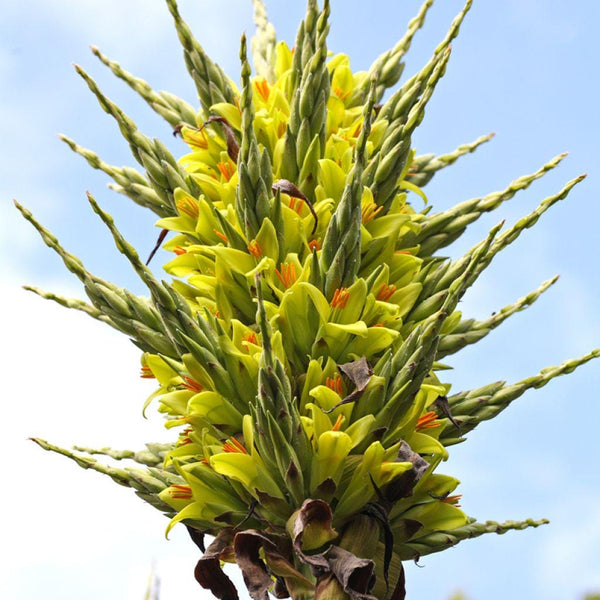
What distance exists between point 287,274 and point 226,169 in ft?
3.11

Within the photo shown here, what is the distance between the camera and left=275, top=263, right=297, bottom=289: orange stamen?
3695 millimetres

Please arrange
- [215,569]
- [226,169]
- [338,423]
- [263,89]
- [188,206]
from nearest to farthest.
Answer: [338,423]
[215,569]
[188,206]
[226,169]
[263,89]

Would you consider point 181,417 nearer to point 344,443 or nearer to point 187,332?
point 187,332

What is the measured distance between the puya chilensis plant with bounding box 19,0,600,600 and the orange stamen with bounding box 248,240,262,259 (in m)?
0.01

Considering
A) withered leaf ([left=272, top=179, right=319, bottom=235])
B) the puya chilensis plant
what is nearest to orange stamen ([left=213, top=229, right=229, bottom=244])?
the puya chilensis plant

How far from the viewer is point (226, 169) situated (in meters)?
4.36

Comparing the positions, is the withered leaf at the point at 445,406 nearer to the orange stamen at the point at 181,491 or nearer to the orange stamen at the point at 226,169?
the orange stamen at the point at 181,491

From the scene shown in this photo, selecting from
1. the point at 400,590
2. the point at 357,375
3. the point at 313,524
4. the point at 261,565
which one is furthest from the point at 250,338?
the point at 400,590

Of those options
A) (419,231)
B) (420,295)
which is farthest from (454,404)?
(419,231)

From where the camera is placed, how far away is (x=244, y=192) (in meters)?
3.69

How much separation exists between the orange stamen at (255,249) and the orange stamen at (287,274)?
12 centimetres

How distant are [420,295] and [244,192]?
3.32 ft

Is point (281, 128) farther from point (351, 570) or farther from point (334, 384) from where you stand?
point (351, 570)

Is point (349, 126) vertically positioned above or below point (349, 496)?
above
